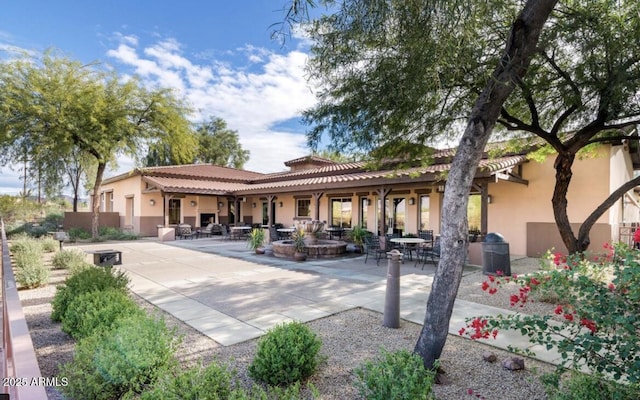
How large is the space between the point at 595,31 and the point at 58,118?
63.3 ft

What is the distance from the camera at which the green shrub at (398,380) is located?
8.27 ft

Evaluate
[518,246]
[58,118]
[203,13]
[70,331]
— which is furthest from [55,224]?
[518,246]

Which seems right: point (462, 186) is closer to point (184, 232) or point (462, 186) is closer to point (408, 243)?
point (408, 243)

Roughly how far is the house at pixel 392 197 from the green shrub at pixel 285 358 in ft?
22.8

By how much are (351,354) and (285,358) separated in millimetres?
1082

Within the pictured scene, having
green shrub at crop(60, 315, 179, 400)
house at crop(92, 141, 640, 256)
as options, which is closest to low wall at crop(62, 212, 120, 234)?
house at crop(92, 141, 640, 256)

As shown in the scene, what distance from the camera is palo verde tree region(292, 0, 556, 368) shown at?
136 inches

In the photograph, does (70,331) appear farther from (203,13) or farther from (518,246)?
(518,246)

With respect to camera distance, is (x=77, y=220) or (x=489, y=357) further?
(x=77, y=220)

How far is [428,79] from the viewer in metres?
5.53

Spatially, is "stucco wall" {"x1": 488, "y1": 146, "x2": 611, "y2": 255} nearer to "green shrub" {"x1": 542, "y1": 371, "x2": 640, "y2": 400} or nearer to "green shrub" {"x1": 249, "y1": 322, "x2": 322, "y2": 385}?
"green shrub" {"x1": 542, "y1": 371, "x2": 640, "y2": 400}

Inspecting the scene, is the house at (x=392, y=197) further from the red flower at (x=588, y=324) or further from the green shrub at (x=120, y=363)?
the red flower at (x=588, y=324)

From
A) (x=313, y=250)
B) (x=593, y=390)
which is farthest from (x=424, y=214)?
(x=593, y=390)

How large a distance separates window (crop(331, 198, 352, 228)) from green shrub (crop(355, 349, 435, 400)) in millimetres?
15278
